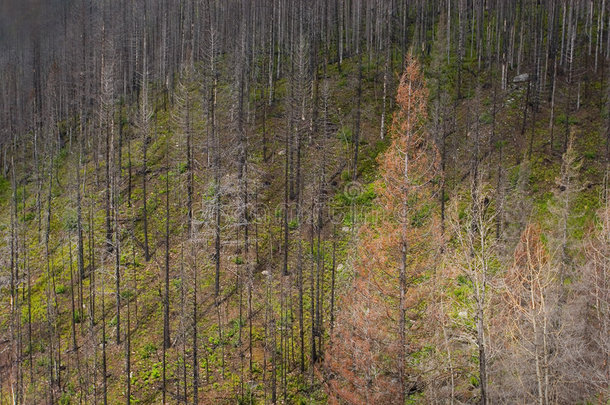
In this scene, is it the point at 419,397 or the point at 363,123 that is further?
the point at 363,123

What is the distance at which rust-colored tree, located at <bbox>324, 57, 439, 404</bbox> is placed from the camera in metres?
14.7

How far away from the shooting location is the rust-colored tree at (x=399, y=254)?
14703mm

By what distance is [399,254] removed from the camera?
49.6 ft

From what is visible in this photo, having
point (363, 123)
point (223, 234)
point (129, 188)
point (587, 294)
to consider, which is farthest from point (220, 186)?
point (587, 294)

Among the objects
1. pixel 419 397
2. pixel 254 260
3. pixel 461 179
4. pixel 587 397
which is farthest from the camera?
pixel 461 179

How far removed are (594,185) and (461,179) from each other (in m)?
9.39

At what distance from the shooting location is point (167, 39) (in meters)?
60.2

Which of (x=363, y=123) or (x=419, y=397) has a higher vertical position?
(x=363, y=123)

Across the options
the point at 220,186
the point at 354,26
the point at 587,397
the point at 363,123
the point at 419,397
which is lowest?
the point at 419,397

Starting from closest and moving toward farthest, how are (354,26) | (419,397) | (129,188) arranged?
(419,397)
(129,188)
(354,26)

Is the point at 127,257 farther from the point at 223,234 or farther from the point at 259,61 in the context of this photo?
the point at 259,61

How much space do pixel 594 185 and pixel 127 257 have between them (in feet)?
116

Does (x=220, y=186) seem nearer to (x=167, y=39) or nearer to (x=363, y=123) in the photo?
(x=363, y=123)

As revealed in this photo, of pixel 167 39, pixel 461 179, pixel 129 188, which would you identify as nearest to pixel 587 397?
pixel 461 179
